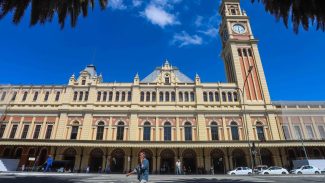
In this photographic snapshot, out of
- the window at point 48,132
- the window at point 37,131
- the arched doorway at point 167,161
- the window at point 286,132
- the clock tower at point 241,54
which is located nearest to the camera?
the arched doorway at point 167,161

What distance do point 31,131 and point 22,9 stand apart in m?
37.2

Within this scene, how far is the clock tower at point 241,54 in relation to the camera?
41.3 meters

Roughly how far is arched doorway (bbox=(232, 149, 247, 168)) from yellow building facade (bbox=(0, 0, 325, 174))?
0.48ft

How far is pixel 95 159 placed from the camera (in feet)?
119

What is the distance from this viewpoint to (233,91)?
41125 mm

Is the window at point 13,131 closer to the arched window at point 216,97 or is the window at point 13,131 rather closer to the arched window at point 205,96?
the arched window at point 205,96

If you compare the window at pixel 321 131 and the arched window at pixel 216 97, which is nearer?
the window at pixel 321 131

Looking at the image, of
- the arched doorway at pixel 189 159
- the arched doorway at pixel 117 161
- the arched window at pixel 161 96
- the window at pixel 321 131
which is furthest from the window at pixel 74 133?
the window at pixel 321 131

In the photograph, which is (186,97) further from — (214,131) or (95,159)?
(95,159)

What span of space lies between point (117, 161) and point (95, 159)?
3.48 meters

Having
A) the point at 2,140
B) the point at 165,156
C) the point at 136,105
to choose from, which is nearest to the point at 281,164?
the point at 165,156

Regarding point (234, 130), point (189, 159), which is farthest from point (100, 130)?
point (234, 130)

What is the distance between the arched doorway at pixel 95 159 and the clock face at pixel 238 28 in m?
35.0

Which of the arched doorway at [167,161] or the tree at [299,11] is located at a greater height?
the tree at [299,11]
